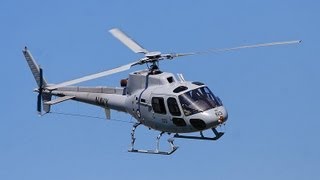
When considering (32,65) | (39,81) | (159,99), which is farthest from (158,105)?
(32,65)

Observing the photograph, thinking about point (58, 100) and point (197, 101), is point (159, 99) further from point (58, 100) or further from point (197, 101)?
point (58, 100)

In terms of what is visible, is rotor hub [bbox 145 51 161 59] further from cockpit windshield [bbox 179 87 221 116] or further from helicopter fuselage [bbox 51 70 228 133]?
cockpit windshield [bbox 179 87 221 116]

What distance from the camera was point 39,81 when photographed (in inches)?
2790

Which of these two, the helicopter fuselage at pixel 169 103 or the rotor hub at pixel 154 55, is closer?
the helicopter fuselage at pixel 169 103

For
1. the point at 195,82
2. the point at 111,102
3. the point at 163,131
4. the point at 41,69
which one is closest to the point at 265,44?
the point at 195,82

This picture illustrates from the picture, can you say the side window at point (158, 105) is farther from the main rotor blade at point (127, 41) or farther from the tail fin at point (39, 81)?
the tail fin at point (39, 81)

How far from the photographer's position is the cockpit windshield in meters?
54.3

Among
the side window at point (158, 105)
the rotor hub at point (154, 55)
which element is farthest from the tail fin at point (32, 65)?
the side window at point (158, 105)

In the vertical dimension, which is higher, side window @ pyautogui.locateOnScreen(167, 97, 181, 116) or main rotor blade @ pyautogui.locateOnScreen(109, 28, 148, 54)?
main rotor blade @ pyautogui.locateOnScreen(109, 28, 148, 54)

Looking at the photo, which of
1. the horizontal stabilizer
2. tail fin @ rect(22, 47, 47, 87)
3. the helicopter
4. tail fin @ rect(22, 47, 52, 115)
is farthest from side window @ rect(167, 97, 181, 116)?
tail fin @ rect(22, 47, 47, 87)

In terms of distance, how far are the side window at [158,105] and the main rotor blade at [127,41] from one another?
5.93 meters

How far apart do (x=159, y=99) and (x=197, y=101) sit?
2.99 metres

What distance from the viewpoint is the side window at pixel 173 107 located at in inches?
2163

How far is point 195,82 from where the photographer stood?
5644 centimetres
